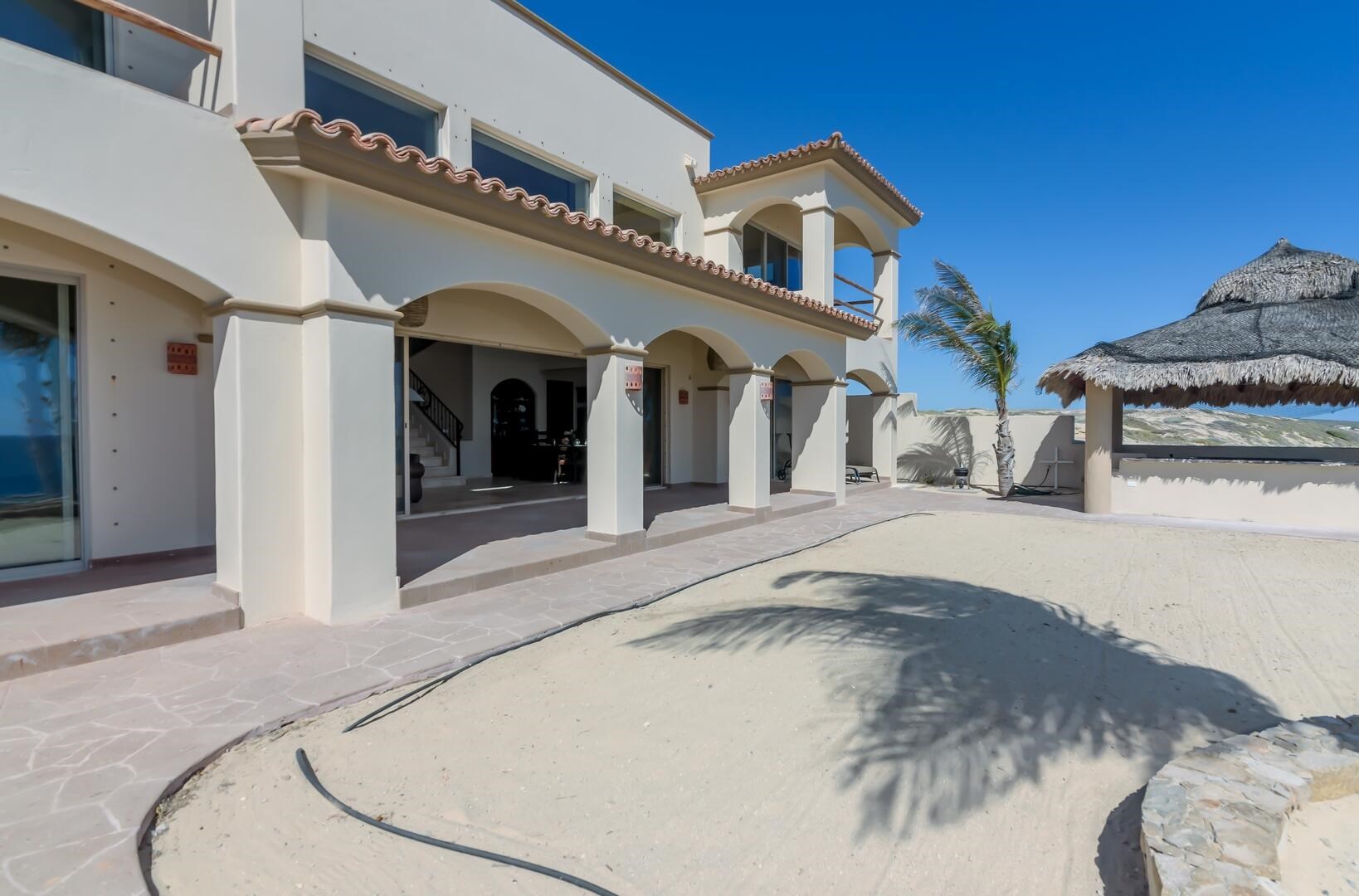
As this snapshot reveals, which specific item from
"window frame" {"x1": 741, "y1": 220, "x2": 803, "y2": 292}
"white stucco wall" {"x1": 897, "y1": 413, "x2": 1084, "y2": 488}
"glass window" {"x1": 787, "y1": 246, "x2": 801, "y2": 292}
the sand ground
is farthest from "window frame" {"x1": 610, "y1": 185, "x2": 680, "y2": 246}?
the sand ground

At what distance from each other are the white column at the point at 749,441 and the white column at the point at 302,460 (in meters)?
6.09

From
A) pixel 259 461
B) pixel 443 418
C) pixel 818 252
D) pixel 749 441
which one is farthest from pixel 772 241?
pixel 259 461

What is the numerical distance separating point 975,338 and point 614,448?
1135cm

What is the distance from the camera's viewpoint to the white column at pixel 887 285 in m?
16.8

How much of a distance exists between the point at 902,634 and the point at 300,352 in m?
5.45

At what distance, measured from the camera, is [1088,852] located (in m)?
2.73

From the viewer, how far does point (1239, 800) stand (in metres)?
2.76

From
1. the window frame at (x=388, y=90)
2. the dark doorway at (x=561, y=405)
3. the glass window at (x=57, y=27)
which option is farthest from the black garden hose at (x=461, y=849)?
the dark doorway at (x=561, y=405)

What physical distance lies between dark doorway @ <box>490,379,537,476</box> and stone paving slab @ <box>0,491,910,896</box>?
10.9 metres

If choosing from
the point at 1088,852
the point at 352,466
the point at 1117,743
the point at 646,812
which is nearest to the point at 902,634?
the point at 1117,743

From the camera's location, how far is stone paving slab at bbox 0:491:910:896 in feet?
8.60

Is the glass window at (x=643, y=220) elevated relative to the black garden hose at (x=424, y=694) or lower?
elevated

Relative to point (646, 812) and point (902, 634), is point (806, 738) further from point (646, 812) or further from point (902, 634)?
point (902, 634)

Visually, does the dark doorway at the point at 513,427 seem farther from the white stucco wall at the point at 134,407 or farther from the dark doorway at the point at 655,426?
the white stucco wall at the point at 134,407
